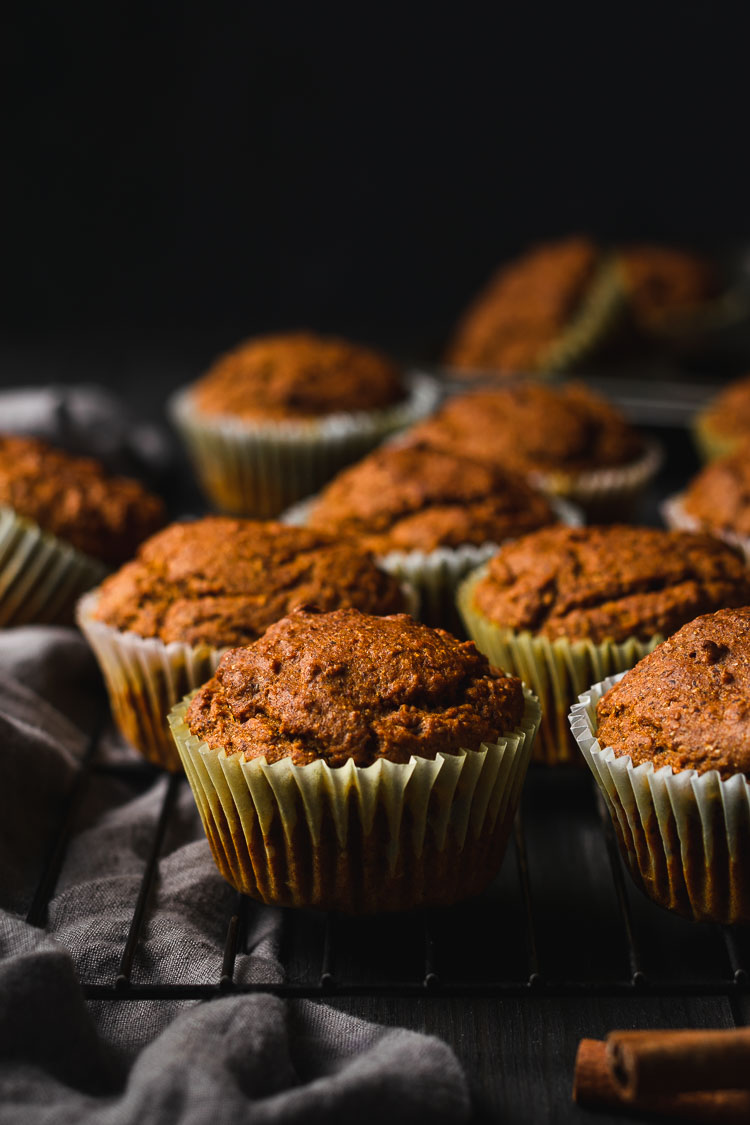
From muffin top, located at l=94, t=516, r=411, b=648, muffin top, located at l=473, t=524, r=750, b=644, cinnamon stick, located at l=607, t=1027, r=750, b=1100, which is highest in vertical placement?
muffin top, located at l=94, t=516, r=411, b=648

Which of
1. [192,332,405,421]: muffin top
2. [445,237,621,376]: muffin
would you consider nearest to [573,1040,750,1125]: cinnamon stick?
[192,332,405,421]: muffin top

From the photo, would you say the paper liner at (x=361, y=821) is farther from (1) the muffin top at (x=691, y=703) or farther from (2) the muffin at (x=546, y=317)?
(2) the muffin at (x=546, y=317)

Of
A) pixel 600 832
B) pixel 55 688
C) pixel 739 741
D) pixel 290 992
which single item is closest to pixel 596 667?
pixel 600 832

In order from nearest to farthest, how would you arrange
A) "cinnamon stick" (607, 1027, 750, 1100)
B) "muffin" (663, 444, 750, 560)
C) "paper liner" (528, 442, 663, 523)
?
"cinnamon stick" (607, 1027, 750, 1100), "muffin" (663, 444, 750, 560), "paper liner" (528, 442, 663, 523)

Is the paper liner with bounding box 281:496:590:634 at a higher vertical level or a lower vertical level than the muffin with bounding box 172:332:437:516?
higher

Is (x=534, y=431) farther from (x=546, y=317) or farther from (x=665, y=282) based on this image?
(x=665, y=282)

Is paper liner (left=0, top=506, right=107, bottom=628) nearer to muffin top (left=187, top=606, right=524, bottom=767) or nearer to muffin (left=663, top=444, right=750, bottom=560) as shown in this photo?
muffin top (left=187, top=606, right=524, bottom=767)


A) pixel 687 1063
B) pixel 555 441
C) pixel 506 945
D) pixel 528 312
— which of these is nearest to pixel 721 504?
pixel 555 441

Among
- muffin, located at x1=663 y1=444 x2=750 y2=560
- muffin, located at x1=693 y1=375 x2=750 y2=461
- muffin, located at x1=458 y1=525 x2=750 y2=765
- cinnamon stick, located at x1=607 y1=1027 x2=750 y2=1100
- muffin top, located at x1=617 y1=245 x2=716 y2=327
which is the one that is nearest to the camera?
cinnamon stick, located at x1=607 y1=1027 x2=750 y2=1100

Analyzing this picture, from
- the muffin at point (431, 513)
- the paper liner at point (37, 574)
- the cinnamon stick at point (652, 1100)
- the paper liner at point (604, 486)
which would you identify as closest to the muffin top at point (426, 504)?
the muffin at point (431, 513)
